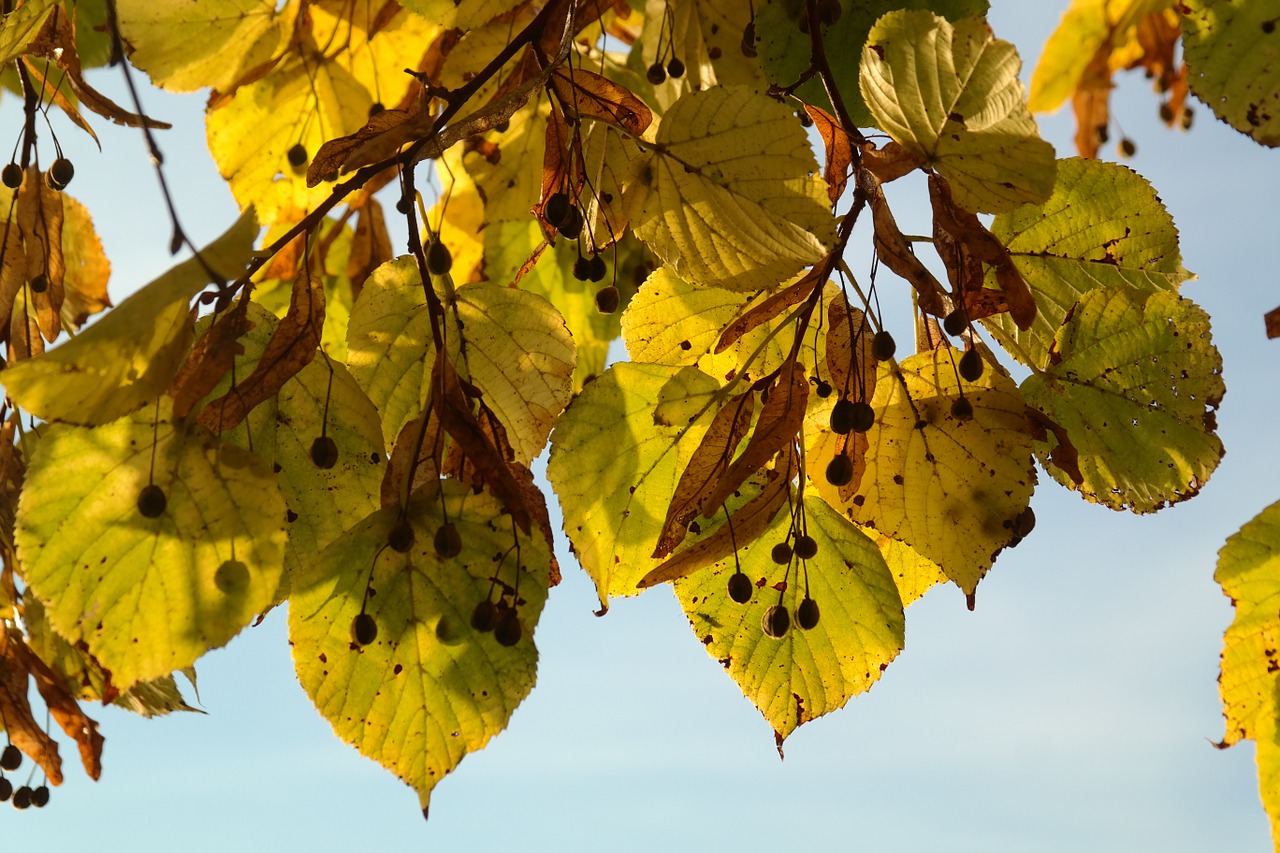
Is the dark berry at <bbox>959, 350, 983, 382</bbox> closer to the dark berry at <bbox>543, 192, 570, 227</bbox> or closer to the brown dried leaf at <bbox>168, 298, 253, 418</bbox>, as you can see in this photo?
the dark berry at <bbox>543, 192, 570, 227</bbox>

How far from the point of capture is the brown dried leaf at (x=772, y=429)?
0.72 meters

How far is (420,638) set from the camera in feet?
2.56

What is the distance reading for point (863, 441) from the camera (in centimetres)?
85

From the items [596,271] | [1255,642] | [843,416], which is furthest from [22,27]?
[1255,642]

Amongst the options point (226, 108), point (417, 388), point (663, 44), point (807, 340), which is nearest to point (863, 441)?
point (807, 340)

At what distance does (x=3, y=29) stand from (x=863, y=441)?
30.7 inches

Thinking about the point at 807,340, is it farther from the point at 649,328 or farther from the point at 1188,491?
the point at 1188,491

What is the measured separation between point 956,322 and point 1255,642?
0.37 meters

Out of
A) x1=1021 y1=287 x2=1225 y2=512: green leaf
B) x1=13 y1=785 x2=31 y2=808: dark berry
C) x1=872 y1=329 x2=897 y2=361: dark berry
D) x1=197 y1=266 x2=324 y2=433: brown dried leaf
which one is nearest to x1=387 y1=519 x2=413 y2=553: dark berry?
x1=197 y1=266 x2=324 y2=433: brown dried leaf

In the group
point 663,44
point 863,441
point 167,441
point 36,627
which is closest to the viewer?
point 167,441

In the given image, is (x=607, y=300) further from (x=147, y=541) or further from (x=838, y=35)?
(x=147, y=541)

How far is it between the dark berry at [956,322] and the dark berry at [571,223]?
28 cm

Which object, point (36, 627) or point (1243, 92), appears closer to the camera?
point (1243, 92)

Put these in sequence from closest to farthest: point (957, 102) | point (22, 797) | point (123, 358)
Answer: point (123, 358) < point (957, 102) < point (22, 797)
